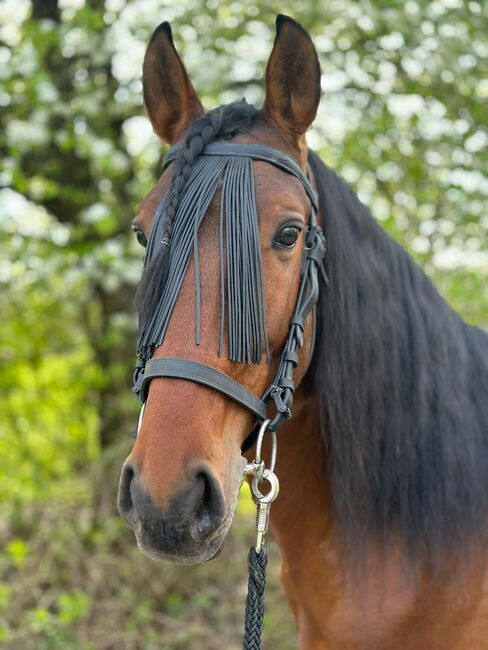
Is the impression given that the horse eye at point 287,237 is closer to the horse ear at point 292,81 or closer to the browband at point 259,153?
the browband at point 259,153

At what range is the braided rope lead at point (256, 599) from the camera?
6.59ft

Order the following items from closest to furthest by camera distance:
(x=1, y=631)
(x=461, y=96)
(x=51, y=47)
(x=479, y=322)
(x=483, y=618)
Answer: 1. (x=483, y=618)
2. (x=1, y=631)
3. (x=461, y=96)
4. (x=51, y=47)
5. (x=479, y=322)

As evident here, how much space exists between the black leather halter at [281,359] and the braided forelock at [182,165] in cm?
5

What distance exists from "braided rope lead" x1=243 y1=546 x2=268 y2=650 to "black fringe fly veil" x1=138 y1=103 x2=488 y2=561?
407mm

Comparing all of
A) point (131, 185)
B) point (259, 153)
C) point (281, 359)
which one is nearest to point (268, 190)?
point (259, 153)

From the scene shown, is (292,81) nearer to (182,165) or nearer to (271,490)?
(182,165)

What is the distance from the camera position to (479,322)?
5.54 metres

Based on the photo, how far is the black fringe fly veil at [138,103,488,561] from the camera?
7.48 ft

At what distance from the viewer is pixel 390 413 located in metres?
2.35

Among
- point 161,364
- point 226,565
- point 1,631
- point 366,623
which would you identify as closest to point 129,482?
point 161,364

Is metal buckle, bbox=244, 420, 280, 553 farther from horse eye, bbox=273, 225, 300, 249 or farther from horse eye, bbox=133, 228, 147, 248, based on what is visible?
horse eye, bbox=133, 228, 147, 248

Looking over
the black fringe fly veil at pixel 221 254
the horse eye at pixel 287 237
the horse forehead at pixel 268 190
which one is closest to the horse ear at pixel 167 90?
the horse forehead at pixel 268 190

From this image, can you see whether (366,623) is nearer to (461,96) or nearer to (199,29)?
(461,96)

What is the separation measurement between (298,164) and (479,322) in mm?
3707
